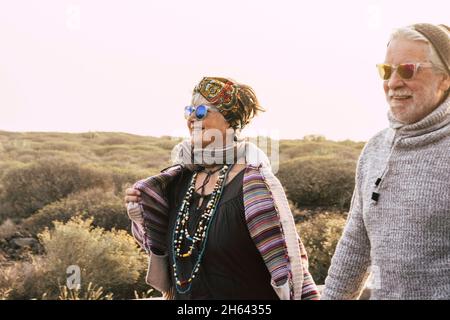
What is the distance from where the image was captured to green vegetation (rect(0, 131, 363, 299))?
9.47 meters

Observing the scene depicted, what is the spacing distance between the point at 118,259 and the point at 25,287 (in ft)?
4.13

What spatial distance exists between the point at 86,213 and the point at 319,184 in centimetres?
519

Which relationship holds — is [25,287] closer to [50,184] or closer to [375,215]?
[50,184]

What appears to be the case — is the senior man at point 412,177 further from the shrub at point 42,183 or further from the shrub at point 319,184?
the shrub at point 42,183

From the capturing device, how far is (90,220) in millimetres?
10367

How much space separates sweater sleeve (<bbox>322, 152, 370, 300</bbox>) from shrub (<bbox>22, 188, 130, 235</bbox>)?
933 cm

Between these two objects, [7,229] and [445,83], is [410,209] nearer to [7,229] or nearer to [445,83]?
[445,83]

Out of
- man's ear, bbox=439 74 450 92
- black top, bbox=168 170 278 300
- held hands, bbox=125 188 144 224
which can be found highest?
man's ear, bbox=439 74 450 92

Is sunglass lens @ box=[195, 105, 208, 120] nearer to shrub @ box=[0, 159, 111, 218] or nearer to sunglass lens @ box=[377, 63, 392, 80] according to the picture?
sunglass lens @ box=[377, 63, 392, 80]

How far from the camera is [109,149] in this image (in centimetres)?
2900

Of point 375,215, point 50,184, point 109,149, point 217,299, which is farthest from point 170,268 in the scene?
point 109,149

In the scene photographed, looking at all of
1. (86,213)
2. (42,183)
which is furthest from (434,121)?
(42,183)

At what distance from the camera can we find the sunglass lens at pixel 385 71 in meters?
3.01

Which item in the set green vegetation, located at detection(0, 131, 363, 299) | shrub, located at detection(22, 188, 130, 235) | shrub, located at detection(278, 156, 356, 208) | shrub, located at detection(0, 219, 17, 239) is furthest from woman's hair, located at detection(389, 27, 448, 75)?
shrub, located at detection(278, 156, 356, 208)
